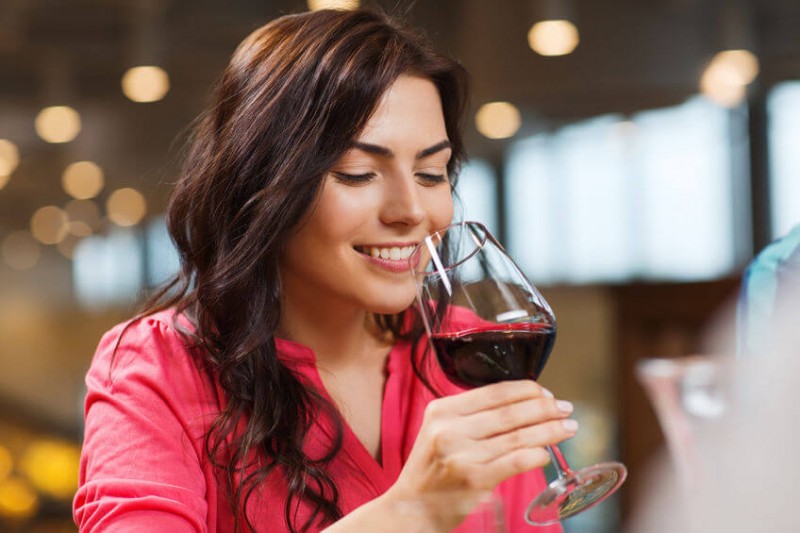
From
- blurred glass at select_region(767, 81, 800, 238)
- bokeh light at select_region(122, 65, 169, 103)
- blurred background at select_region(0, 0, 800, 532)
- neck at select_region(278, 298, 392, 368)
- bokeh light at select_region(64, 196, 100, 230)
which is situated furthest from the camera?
bokeh light at select_region(64, 196, 100, 230)

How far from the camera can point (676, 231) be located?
261 inches

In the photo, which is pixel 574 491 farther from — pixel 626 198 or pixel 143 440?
pixel 626 198

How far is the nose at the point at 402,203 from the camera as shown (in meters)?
1.20

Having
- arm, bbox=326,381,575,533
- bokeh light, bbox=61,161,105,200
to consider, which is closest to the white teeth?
arm, bbox=326,381,575,533

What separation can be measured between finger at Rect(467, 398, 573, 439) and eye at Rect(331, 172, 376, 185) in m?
0.46

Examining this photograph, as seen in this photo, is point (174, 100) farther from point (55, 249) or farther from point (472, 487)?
point (472, 487)

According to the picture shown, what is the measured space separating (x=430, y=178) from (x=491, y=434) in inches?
19.6

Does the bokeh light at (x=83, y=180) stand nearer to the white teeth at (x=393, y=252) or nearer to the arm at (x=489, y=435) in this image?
the white teeth at (x=393, y=252)

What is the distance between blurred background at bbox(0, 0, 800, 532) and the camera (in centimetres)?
558

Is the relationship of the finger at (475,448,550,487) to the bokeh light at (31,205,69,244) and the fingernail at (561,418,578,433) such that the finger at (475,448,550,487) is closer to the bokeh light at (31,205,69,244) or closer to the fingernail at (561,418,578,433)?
the fingernail at (561,418,578,433)

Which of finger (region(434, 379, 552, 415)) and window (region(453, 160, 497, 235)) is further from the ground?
finger (region(434, 379, 552, 415))

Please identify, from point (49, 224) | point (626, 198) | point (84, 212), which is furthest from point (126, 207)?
point (626, 198)

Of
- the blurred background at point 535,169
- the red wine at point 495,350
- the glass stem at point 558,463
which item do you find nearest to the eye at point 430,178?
the red wine at point 495,350

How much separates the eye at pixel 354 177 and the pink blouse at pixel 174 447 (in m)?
0.27
